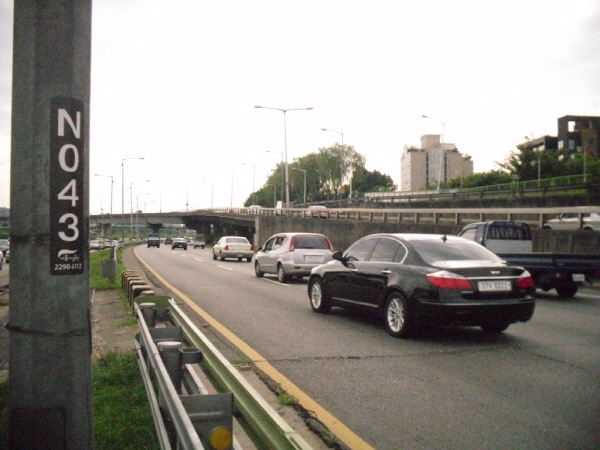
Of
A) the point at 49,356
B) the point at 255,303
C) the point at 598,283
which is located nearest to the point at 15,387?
the point at 49,356

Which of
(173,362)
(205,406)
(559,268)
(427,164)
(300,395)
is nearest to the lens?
(205,406)

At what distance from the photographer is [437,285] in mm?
9023

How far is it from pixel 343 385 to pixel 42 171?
172 inches

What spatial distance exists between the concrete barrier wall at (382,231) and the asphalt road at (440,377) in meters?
9.54

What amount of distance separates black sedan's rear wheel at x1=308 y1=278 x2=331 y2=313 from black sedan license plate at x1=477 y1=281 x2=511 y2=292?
12.4 ft

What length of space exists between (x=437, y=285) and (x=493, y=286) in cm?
78

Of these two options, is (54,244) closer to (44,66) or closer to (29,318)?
(29,318)

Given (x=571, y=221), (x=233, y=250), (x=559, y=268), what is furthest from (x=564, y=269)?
(x=233, y=250)

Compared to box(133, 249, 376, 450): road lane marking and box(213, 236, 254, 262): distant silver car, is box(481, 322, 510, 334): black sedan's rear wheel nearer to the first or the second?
box(133, 249, 376, 450): road lane marking

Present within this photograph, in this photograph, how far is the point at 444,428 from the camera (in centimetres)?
540

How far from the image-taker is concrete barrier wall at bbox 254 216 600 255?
21.7 m

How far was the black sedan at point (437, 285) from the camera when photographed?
8.98 metres

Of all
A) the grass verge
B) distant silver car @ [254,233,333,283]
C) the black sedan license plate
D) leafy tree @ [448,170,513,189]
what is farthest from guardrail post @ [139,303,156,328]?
leafy tree @ [448,170,513,189]

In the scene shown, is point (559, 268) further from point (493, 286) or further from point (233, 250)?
point (233, 250)
